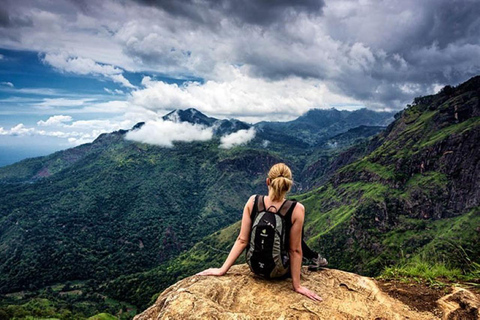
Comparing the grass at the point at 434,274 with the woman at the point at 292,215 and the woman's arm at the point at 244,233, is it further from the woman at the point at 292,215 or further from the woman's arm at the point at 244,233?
the woman's arm at the point at 244,233

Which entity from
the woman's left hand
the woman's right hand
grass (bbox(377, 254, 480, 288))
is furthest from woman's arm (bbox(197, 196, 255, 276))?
grass (bbox(377, 254, 480, 288))

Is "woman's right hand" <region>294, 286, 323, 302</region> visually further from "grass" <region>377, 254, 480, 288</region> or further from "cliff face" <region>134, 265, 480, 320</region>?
"grass" <region>377, 254, 480, 288</region>

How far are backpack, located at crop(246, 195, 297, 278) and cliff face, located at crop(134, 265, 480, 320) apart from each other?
0.56m

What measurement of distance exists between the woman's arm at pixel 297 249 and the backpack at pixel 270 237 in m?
0.12

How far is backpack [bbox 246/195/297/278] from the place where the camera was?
6109 millimetres

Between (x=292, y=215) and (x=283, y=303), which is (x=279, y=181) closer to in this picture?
(x=292, y=215)

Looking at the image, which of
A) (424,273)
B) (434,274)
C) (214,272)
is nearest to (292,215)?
(214,272)

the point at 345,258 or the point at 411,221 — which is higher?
the point at 411,221

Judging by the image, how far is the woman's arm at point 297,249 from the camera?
6.09 m

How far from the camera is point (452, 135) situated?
19275 centimetres

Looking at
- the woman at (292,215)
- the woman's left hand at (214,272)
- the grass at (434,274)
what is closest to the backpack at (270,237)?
the woman at (292,215)

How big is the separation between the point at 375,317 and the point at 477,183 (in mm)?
215660

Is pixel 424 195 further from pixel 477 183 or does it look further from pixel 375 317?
pixel 375 317

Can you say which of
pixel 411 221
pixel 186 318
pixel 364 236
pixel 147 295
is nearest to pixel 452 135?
pixel 411 221
